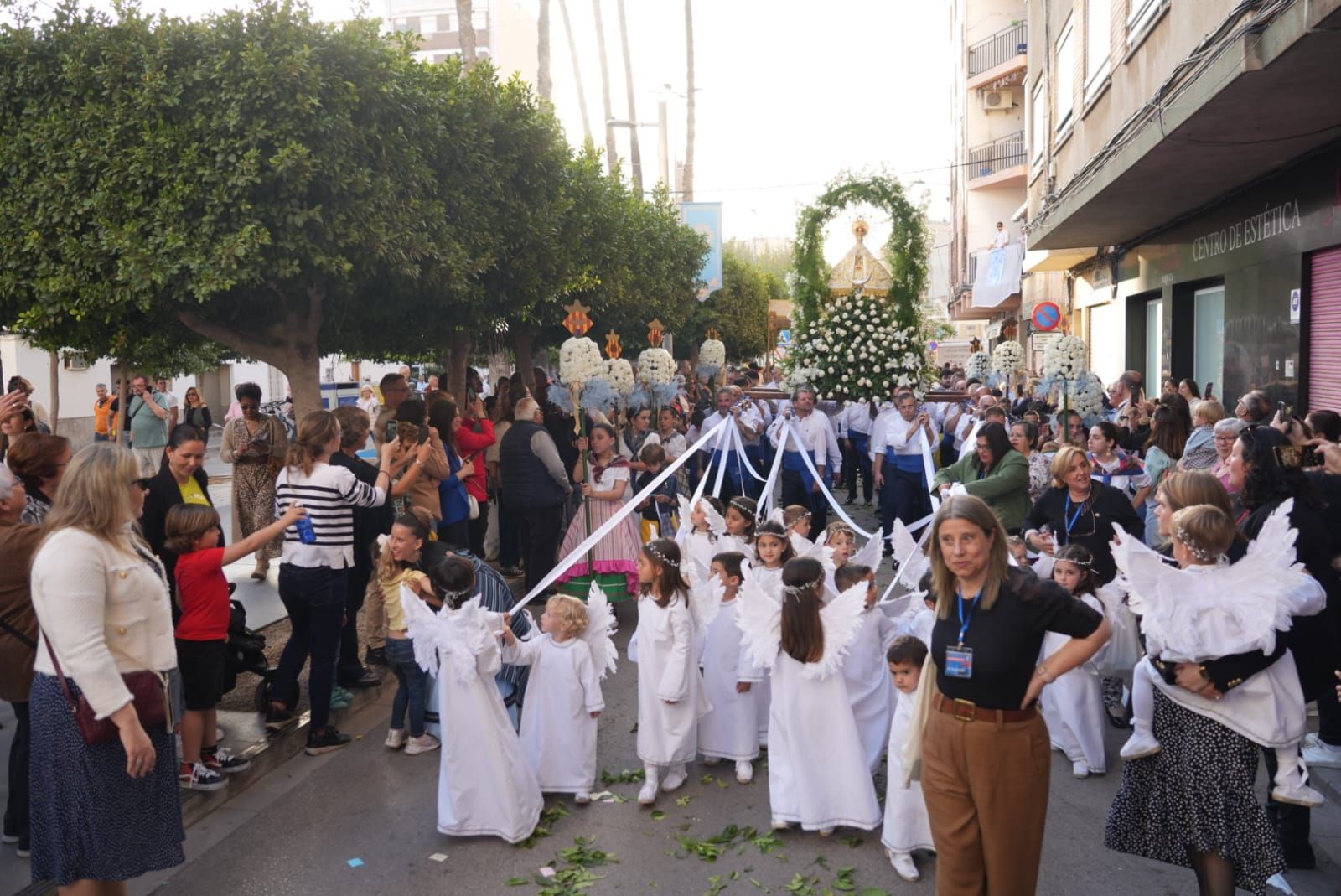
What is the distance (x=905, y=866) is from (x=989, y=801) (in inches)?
58.4

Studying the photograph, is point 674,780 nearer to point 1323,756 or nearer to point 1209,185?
point 1323,756

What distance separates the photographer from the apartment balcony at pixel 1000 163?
38594 mm

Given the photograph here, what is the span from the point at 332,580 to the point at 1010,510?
4689 mm

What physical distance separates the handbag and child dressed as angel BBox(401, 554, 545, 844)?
1.47 metres

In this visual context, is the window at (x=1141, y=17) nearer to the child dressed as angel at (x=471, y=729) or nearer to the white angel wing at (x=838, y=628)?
the white angel wing at (x=838, y=628)

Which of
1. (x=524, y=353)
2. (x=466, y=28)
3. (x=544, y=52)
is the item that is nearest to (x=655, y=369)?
(x=524, y=353)

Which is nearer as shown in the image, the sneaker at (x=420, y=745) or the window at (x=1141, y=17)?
the sneaker at (x=420, y=745)

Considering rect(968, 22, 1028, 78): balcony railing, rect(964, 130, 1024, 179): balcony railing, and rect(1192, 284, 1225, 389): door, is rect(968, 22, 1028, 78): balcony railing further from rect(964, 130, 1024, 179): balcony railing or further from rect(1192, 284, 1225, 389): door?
rect(1192, 284, 1225, 389): door

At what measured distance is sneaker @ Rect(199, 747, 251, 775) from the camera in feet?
19.8

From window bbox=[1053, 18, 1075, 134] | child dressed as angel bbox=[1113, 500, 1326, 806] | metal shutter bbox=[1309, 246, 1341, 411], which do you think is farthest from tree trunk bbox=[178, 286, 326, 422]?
window bbox=[1053, 18, 1075, 134]

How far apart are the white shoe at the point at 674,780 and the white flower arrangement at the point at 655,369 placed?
31.3ft

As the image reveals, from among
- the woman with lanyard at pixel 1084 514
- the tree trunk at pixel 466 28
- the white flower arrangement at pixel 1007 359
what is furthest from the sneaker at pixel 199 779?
the tree trunk at pixel 466 28

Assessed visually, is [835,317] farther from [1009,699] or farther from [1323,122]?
[1009,699]

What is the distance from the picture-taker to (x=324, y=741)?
265 inches
